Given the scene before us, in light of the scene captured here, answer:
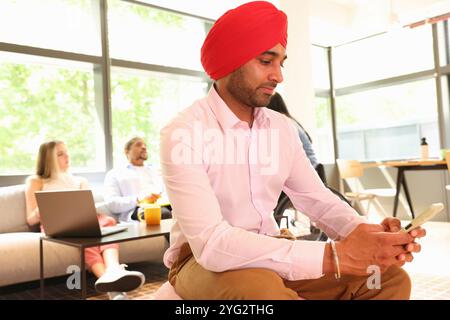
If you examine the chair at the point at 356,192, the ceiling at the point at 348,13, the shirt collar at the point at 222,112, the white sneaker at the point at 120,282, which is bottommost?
the white sneaker at the point at 120,282

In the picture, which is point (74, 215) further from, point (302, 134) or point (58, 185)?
point (302, 134)

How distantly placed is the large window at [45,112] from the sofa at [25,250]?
68 centimetres

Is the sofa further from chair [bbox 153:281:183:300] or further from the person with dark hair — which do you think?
chair [bbox 153:281:183:300]

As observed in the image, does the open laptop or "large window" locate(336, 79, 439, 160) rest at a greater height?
"large window" locate(336, 79, 439, 160)

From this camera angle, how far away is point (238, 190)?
3.90ft

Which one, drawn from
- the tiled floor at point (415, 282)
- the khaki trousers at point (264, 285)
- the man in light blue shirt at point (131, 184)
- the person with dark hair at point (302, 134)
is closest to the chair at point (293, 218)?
the person with dark hair at point (302, 134)

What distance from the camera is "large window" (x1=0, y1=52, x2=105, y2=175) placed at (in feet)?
13.5

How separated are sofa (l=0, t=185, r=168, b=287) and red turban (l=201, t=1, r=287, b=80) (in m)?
2.41

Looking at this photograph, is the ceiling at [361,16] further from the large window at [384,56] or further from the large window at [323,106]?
the large window at [323,106]

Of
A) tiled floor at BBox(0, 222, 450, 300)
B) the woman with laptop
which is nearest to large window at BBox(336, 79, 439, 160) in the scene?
tiled floor at BBox(0, 222, 450, 300)

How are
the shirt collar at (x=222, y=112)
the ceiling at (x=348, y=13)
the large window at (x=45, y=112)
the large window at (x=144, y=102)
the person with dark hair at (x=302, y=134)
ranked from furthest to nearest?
the ceiling at (x=348, y=13) → the large window at (x=144, y=102) → the large window at (x=45, y=112) → the person with dark hair at (x=302, y=134) → the shirt collar at (x=222, y=112)

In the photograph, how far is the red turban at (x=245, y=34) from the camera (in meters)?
1.18

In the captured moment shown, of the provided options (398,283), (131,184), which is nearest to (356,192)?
(131,184)

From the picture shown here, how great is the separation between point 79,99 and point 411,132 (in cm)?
481
